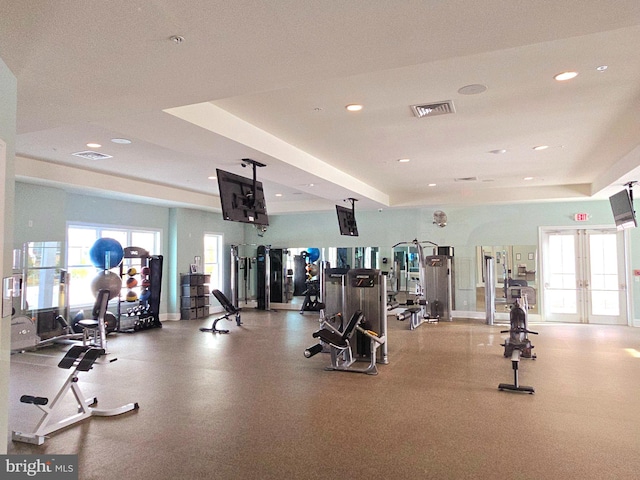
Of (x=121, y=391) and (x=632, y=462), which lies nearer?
(x=632, y=462)

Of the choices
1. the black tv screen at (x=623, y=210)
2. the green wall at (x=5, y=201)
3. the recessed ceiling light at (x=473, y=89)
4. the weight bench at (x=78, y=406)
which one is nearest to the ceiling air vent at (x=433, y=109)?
the recessed ceiling light at (x=473, y=89)

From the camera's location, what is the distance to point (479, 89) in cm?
383

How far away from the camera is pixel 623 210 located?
22.9ft

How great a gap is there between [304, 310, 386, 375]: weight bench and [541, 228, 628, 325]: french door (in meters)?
5.89

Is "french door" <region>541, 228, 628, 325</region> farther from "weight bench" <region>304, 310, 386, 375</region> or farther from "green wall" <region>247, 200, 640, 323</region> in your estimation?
"weight bench" <region>304, 310, 386, 375</region>

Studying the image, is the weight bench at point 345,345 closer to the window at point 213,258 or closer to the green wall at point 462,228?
the green wall at point 462,228

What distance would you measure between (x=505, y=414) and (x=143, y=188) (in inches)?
284

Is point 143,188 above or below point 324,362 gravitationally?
above

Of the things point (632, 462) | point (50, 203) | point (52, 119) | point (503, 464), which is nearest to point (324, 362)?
point (503, 464)

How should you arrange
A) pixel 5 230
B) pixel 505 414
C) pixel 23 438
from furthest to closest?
pixel 505 414 < pixel 23 438 < pixel 5 230

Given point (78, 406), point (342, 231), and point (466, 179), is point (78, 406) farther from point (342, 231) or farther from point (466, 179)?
point (466, 179)

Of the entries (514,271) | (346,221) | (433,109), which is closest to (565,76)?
(433,109)

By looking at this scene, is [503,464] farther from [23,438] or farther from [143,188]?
[143,188]

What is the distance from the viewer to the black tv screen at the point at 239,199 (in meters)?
5.02
